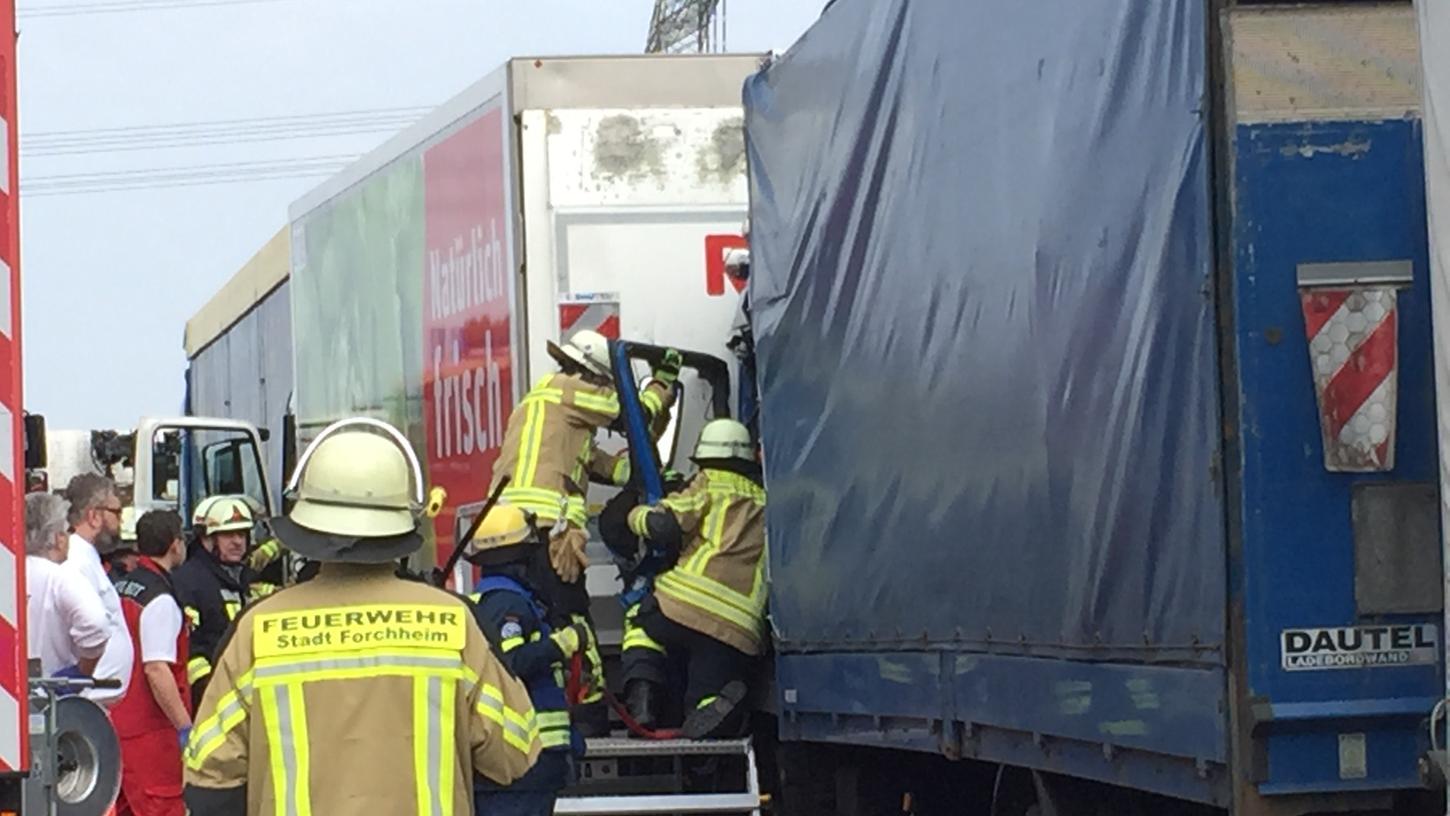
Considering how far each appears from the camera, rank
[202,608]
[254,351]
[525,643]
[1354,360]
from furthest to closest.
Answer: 1. [254,351]
2. [202,608]
3. [525,643]
4. [1354,360]

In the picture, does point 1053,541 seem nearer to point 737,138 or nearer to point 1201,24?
point 1201,24

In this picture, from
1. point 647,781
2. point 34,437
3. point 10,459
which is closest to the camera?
point 10,459

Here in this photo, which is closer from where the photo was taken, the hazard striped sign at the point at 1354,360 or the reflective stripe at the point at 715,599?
the hazard striped sign at the point at 1354,360

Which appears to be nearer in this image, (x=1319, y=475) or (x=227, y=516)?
(x=1319, y=475)

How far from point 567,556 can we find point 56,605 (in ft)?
6.95

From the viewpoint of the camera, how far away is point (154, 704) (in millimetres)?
11773

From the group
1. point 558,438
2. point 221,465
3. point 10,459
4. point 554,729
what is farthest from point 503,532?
point 221,465

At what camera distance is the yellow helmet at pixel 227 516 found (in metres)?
12.6

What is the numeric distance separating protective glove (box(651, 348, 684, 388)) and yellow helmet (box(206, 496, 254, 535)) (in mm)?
1989

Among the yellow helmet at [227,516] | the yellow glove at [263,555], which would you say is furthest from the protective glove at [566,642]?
the yellow glove at [263,555]

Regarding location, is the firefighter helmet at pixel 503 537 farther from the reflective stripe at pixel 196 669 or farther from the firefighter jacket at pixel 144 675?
the reflective stripe at pixel 196 669

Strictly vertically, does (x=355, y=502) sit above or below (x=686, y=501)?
above

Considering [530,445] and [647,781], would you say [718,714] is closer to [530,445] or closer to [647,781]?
[647,781]

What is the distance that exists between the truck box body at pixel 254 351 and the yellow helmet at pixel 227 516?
5.43 m
